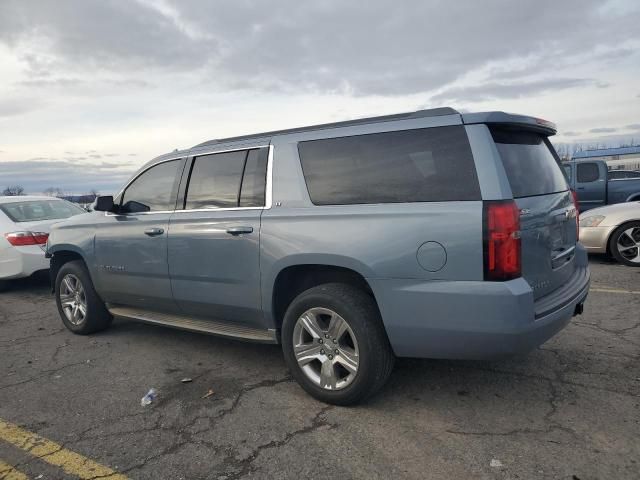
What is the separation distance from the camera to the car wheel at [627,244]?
7.66m

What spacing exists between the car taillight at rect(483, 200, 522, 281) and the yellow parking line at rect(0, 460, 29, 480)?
2739 millimetres

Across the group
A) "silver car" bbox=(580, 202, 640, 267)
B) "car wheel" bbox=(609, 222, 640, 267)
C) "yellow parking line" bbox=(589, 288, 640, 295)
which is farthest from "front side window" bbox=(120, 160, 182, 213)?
"car wheel" bbox=(609, 222, 640, 267)

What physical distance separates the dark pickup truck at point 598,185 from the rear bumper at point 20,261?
1094 centimetres

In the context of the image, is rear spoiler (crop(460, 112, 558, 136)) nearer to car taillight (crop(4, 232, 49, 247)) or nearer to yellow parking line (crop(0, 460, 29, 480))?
yellow parking line (crop(0, 460, 29, 480))

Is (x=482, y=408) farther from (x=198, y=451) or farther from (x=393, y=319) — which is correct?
(x=198, y=451)

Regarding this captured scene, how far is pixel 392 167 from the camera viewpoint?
125 inches

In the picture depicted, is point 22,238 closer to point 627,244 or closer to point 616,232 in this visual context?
point 616,232

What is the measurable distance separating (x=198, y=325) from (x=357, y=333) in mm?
1645

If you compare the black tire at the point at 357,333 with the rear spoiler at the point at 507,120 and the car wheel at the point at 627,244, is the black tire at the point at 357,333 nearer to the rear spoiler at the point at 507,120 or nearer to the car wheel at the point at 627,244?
the rear spoiler at the point at 507,120

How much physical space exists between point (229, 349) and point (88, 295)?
168 centimetres

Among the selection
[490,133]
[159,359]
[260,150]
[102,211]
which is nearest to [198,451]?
[159,359]

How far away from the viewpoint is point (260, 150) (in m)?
3.89

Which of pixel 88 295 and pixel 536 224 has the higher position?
pixel 536 224

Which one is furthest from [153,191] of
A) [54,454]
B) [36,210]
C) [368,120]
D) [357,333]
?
[36,210]
